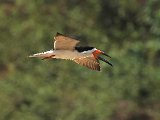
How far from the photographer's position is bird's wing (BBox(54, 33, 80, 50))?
7004 mm

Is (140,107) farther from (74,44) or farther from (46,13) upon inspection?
(74,44)

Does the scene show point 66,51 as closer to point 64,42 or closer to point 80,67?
point 64,42

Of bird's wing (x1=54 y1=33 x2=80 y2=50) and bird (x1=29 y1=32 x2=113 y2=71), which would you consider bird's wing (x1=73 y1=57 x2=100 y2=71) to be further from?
bird's wing (x1=54 y1=33 x2=80 y2=50)

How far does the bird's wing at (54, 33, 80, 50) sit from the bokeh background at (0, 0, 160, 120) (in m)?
9.31

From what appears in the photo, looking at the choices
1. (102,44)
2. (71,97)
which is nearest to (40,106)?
(71,97)

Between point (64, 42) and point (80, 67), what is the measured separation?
11358 mm

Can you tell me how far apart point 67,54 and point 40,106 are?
9866 mm

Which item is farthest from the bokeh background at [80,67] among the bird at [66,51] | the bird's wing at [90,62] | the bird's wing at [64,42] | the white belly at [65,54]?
the bird's wing at [64,42]

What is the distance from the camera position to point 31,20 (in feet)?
69.6

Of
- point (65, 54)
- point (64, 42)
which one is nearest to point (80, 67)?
point (65, 54)

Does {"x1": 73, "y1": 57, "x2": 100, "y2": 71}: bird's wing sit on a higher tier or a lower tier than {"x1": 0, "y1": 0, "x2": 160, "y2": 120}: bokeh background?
lower

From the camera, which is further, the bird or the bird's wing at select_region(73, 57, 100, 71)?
the bird's wing at select_region(73, 57, 100, 71)

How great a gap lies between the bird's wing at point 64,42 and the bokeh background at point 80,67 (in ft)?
30.5

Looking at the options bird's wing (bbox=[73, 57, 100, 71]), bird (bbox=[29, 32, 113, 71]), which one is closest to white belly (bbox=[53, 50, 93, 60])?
bird (bbox=[29, 32, 113, 71])
